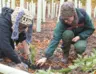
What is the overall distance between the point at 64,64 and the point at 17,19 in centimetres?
147

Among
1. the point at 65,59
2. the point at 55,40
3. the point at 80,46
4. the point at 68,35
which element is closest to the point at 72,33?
the point at 68,35

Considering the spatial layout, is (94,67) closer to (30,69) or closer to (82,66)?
(82,66)

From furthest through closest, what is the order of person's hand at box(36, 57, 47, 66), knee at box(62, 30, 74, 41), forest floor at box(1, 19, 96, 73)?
1. forest floor at box(1, 19, 96, 73)
2. knee at box(62, 30, 74, 41)
3. person's hand at box(36, 57, 47, 66)

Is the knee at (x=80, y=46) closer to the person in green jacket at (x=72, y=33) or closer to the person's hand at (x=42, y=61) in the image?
the person in green jacket at (x=72, y=33)

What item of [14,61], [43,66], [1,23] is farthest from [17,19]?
[43,66]

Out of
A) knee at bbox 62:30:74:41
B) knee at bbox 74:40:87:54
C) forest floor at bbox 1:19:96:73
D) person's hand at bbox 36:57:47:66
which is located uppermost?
knee at bbox 62:30:74:41

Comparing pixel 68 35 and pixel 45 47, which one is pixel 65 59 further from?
pixel 45 47

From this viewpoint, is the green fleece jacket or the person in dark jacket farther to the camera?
the green fleece jacket

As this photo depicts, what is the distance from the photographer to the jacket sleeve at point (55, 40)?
494 cm

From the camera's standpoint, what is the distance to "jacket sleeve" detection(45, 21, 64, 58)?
4.94 m

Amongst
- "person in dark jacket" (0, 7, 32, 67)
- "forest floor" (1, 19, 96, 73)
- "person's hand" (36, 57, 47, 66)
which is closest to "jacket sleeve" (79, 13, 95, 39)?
"forest floor" (1, 19, 96, 73)

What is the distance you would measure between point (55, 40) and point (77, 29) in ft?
1.66

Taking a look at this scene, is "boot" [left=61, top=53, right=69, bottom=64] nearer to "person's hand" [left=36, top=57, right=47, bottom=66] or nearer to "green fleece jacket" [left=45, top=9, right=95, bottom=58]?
"green fleece jacket" [left=45, top=9, right=95, bottom=58]

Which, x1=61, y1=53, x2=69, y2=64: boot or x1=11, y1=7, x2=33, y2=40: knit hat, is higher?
x1=11, y1=7, x2=33, y2=40: knit hat
